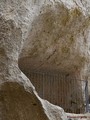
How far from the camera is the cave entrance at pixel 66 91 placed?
4434mm

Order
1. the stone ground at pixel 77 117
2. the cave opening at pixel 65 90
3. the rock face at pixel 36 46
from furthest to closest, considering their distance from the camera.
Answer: the cave opening at pixel 65 90
the stone ground at pixel 77 117
the rock face at pixel 36 46

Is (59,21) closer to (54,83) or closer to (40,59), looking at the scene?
(40,59)

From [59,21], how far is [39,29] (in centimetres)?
31

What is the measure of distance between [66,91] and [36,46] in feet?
3.52

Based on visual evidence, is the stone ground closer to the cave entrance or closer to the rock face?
the rock face

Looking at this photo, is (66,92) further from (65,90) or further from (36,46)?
(36,46)

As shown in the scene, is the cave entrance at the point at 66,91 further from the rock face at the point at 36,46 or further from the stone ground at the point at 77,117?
the stone ground at the point at 77,117

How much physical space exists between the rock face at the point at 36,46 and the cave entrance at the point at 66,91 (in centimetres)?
13

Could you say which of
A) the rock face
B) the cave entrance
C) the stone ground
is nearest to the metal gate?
the cave entrance

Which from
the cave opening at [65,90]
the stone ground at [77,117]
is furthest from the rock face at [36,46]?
the stone ground at [77,117]

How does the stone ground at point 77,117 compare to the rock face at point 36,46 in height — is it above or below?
below

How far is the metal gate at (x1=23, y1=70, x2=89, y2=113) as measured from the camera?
4.44 meters

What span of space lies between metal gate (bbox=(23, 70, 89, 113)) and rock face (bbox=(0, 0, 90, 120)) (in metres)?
0.14

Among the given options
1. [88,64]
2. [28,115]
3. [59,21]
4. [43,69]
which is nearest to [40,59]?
[43,69]
